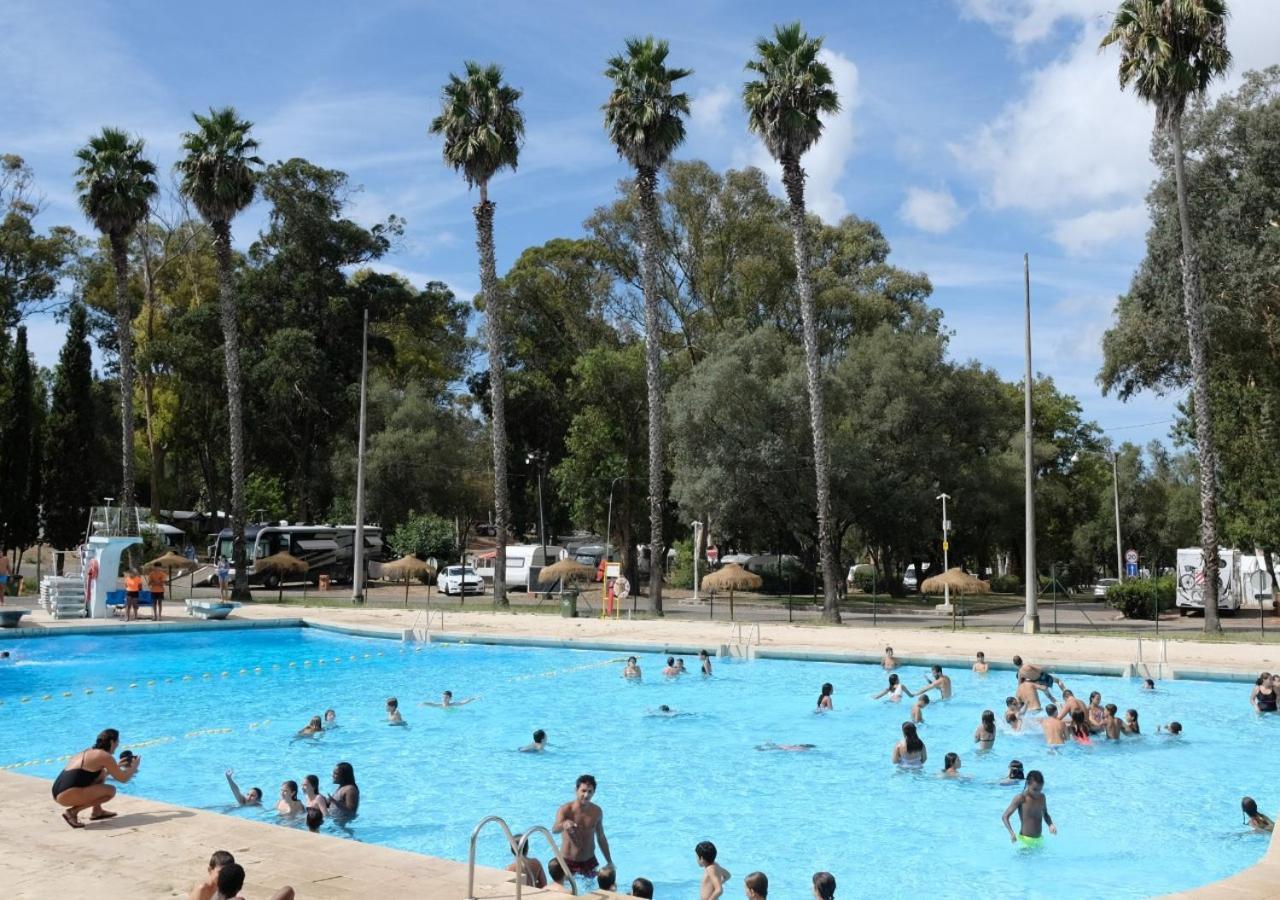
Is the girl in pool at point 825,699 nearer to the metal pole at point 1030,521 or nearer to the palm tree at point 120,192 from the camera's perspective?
the metal pole at point 1030,521

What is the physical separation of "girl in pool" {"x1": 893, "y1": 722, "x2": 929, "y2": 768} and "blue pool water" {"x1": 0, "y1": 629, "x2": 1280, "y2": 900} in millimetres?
236

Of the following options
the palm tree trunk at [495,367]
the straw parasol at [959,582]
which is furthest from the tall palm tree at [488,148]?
the straw parasol at [959,582]

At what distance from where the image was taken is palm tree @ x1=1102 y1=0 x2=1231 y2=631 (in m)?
30.8

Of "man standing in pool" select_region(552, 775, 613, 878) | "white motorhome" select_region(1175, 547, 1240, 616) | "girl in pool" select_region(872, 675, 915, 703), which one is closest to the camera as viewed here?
"man standing in pool" select_region(552, 775, 613, 878)

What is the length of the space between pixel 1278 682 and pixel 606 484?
135ft

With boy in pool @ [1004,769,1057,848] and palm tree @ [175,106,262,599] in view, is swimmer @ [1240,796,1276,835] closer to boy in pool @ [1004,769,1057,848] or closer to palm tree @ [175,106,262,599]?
boy in pool @ [1004,769,1057,848]

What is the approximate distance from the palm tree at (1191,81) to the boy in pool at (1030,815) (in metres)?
20.6

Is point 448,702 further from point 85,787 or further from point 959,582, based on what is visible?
point 959,582

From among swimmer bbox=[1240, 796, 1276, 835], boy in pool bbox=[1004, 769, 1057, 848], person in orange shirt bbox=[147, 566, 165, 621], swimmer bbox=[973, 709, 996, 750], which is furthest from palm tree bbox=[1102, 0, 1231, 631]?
person in orange shirt bbox=[147, 566, 165, 621]

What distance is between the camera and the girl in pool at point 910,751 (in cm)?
1742

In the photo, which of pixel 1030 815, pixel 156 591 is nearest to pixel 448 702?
pixel 1030 815

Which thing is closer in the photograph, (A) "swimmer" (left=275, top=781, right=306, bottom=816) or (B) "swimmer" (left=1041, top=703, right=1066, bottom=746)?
(A) "swimmer" (left=275, top=781, right=306, bottom=816)

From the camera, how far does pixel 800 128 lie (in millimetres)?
36219

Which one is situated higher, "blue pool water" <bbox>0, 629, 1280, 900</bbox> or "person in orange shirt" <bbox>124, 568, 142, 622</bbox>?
"person in orange shirt" <bbox>124, 568, 142, 622</bbox>
